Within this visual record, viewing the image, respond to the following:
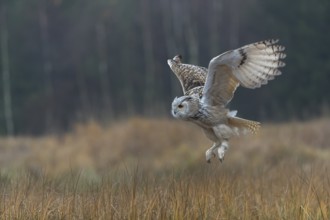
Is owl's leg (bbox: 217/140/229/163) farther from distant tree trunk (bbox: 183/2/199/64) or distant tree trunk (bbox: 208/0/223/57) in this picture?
distant tree trunk (bbox: 208/0/223/57)

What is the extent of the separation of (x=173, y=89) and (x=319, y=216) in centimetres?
2149

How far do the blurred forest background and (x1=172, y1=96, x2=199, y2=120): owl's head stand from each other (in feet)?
64.8

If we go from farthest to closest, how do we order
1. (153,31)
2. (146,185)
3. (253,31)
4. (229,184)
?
(153,31) < (253,31) < (229,184) < (146,185)

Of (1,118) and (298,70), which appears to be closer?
(298,70)

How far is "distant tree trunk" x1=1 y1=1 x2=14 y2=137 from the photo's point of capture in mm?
26181

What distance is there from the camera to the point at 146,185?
552cm

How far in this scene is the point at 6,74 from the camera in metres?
26.9

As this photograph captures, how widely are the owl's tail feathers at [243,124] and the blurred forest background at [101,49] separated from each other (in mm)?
19416

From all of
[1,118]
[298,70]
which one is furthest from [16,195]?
[1,118]

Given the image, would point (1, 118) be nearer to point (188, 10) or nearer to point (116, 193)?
point (188, 10)

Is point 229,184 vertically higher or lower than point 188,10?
lower

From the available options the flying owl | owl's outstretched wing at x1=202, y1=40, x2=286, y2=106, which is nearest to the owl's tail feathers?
the flying owl

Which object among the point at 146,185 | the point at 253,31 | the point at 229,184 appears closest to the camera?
the point at 146,185

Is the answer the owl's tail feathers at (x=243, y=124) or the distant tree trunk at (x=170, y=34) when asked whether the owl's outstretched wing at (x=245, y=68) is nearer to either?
the owl's tail feathers at (x=243, y=124)
